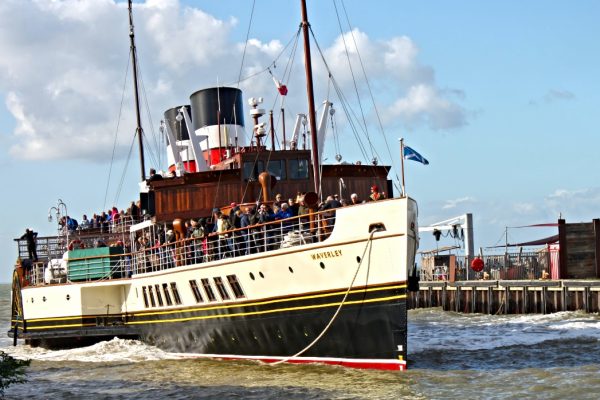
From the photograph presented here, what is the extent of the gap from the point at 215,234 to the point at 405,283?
5.48 m

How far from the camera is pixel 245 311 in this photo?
2172 centimetres

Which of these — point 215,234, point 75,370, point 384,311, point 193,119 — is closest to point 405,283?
point 384,311

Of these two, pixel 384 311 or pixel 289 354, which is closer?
pixel 384 311

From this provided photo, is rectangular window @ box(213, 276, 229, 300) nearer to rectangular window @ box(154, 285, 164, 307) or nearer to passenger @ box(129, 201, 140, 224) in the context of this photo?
rectangular window @ box(154, 285, 164, 307)

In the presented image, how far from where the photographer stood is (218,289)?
22406mm

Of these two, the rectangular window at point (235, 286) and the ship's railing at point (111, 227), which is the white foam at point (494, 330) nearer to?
the rectangular window at point (235, 286)

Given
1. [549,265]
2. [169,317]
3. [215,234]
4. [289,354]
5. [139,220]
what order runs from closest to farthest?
[289,354] → [215,234] → [169,317] → [139,220] → [549,265]

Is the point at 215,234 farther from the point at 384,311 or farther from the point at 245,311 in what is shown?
the point at 384,311

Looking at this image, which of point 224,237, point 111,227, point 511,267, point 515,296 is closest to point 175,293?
point 224,237

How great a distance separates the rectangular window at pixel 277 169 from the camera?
2570cm

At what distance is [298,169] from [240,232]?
4183 mm

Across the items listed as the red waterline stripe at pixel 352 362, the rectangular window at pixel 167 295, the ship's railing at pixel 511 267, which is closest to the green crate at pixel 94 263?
the rectangular window at pixel 167 295

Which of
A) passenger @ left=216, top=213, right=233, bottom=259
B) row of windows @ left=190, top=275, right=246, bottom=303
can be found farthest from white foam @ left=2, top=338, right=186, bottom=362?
passenger @ left=216, top=213, right=233, bottom=259

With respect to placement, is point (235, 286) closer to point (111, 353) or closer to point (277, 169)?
point (277, 169)
